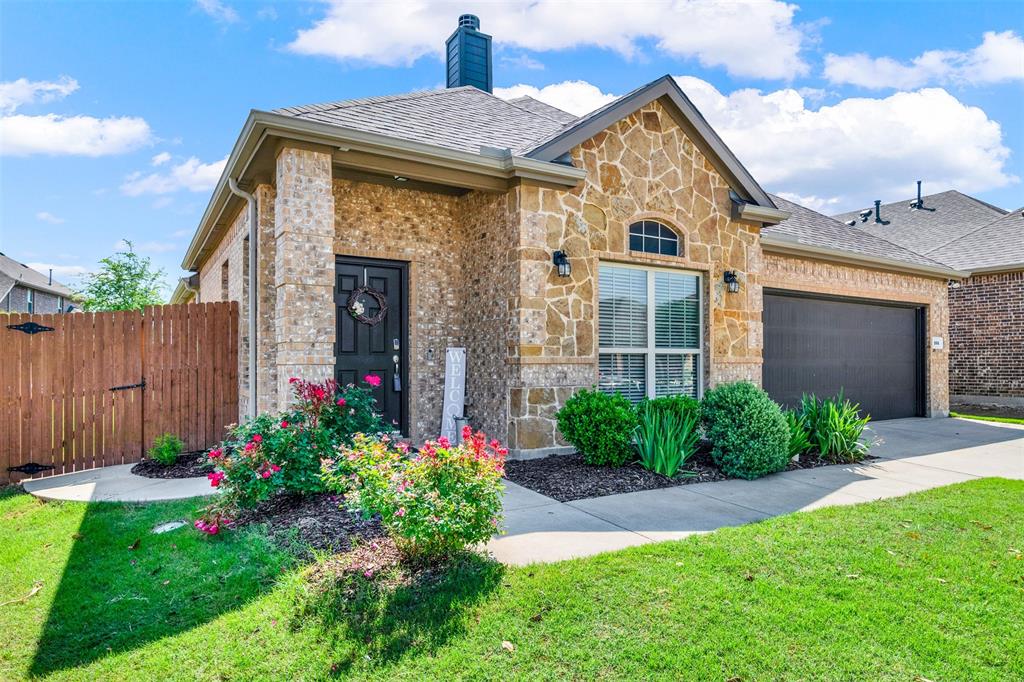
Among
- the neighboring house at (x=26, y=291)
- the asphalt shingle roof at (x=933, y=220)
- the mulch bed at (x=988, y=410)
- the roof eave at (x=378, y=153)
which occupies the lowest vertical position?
the mulch bed at (x=988, y=410)

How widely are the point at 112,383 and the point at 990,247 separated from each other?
747 inches

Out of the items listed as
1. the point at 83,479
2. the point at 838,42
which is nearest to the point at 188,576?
the point at 83,479

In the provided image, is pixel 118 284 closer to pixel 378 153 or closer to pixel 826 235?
pixel 378 153

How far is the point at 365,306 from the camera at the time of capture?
7430 mm

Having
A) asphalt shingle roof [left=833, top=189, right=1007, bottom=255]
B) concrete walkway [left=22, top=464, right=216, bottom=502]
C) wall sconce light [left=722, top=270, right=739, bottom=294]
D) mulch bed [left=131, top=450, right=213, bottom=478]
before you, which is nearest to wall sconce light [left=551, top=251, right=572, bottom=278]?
wall sconce light [left=722, top=270, right=739, bottom=294]

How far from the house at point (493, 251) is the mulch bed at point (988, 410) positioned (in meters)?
8.46

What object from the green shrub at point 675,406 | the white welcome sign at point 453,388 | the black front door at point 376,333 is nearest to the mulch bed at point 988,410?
the green shrub at point 675,406

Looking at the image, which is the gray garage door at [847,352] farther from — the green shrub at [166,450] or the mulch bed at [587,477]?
the green shrub at [166,450]

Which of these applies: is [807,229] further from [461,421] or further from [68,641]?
[68,641]

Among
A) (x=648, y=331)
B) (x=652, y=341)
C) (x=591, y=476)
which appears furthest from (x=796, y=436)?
(x=591, y=476)

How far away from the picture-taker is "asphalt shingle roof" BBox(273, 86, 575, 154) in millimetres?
7035

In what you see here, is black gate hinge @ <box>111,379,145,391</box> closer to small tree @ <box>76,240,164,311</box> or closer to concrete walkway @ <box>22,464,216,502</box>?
concrete walkway @ <box>22,464,216,502</box>

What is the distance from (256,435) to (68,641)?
198 cm

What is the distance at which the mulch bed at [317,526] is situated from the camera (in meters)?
3.97
